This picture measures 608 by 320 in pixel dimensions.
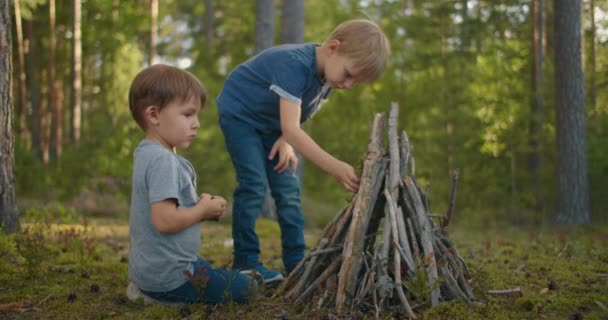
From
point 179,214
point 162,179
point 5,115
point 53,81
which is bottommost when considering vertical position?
point 179,214

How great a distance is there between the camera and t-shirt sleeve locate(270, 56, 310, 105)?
3.15 m

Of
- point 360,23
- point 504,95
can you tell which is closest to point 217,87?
point 504,95

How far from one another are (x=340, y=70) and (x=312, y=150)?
1.75ft

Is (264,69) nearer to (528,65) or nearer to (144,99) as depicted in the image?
(144,99)

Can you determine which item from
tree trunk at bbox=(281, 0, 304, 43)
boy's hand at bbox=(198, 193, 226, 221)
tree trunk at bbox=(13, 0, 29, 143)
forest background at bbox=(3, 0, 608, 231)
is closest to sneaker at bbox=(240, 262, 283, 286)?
boy's hand at bbox=(198, 193, 226, 221)

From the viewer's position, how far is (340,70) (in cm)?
318

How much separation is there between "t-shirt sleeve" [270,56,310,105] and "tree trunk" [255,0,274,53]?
546 centimetres

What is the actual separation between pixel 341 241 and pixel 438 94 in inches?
372

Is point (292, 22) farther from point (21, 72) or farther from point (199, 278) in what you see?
point (21, 72)

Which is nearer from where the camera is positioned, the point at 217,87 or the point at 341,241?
the point at 341,241

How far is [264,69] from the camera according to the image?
354 centimetres

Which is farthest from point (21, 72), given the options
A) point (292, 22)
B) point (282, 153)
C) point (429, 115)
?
point (282, 153)

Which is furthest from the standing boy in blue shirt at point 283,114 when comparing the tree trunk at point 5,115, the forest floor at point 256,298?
the tree trunk at point 5,115

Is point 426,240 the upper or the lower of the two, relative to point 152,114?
lower
